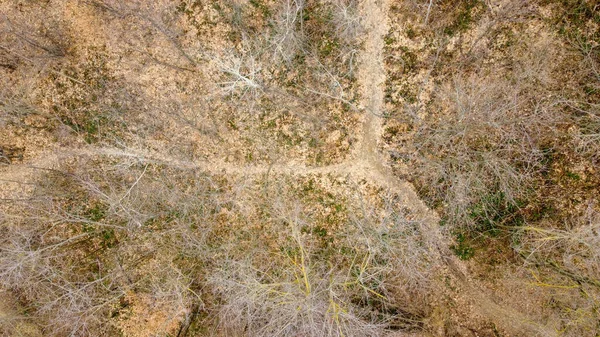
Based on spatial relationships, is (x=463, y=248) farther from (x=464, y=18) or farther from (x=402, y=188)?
(x=464, y=18)

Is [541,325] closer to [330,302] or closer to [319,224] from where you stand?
[330,302]

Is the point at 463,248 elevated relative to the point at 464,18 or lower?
lower

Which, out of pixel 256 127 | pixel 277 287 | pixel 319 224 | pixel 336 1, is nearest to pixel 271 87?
pixel 256 127

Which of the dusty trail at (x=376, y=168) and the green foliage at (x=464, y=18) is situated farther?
the dusty trail at (x=376, y=168)

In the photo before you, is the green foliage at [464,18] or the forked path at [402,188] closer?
the green foliage at [464,18]

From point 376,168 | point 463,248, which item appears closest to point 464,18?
point 376,168

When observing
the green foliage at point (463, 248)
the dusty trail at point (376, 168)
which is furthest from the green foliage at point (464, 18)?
the green foliage at point (463, 248)

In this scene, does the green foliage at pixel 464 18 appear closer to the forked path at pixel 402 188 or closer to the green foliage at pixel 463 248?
the forked path at pixel 402 188

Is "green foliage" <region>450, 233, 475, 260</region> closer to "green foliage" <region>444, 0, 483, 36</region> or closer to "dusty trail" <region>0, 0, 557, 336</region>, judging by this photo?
"dusty trail" <region>0, 0, 557, 336</region>

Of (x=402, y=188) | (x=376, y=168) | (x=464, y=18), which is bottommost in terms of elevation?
(x=402, y=188)

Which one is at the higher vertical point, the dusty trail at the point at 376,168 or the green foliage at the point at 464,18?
the green foliage at the point at 464,18
